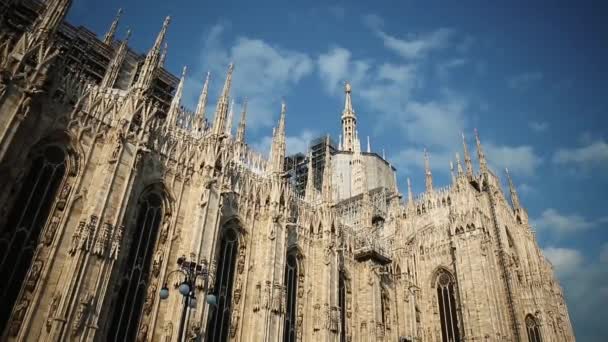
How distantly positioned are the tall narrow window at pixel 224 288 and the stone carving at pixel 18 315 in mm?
8601

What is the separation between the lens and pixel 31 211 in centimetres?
1775

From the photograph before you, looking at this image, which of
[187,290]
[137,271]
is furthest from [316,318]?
[187,290]

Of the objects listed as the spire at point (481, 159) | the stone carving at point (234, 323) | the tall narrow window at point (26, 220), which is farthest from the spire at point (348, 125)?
the tall narrow window at point (26, 220)

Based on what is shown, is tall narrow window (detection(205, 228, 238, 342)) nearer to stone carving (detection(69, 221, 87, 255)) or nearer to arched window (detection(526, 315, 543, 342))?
stone carving (detection(69, 221, 87, 255))

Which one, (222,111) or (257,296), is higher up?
(222,111)

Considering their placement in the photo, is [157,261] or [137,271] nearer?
[137,271]

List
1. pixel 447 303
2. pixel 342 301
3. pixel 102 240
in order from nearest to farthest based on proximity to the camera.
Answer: pixel 102 240 → pixel 342 301 → pixel 447 303

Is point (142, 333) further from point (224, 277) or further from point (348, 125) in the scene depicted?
point (348, 125)

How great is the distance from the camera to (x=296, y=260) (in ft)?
94.2

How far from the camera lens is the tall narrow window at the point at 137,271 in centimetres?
1905

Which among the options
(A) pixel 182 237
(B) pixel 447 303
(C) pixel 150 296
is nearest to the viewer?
(C) pixel 150 296

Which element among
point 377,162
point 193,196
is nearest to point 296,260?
point 193,196

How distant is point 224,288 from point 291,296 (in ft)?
17.0

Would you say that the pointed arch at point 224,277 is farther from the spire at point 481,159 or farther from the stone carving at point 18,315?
the spire at point 481,159
